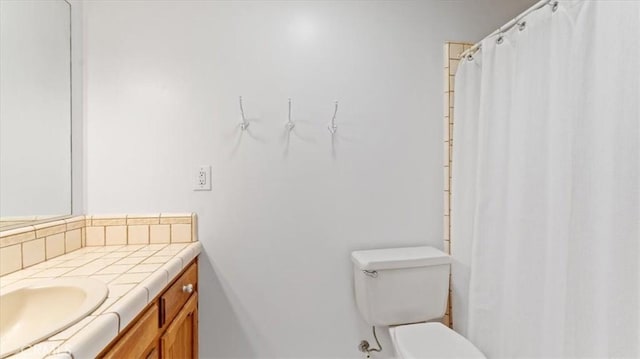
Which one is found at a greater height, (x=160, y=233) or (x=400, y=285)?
(x=160, y=233)

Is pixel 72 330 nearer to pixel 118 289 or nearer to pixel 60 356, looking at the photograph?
pixel 60 356

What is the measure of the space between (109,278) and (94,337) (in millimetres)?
370

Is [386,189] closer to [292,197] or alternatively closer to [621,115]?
[292,197]

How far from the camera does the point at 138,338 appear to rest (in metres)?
0.79

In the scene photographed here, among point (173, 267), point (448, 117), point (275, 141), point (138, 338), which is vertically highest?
point (448, 117)

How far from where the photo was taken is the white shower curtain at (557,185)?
0.82 meters

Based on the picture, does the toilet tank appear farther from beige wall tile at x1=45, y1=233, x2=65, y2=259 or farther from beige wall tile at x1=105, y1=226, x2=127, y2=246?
beige wall tile at x1=45, y1=233, x2=65, y2=259

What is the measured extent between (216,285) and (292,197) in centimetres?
57

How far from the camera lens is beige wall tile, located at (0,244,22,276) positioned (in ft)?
3.10

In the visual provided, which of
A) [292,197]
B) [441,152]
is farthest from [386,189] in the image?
[292,197]

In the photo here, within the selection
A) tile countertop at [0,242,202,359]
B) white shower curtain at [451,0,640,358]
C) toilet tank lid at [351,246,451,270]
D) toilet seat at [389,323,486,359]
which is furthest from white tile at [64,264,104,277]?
white shower curtain at [451,0,640,358]

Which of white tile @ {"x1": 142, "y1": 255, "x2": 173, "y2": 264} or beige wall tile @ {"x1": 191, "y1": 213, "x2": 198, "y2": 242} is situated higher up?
beige wall tile @ {"x1": 191, "y1": 213, "x2": 198, "y2": 242}

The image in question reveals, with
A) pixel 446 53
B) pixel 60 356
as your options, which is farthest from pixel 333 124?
pixel 60 356

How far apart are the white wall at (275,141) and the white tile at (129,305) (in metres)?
0.64
